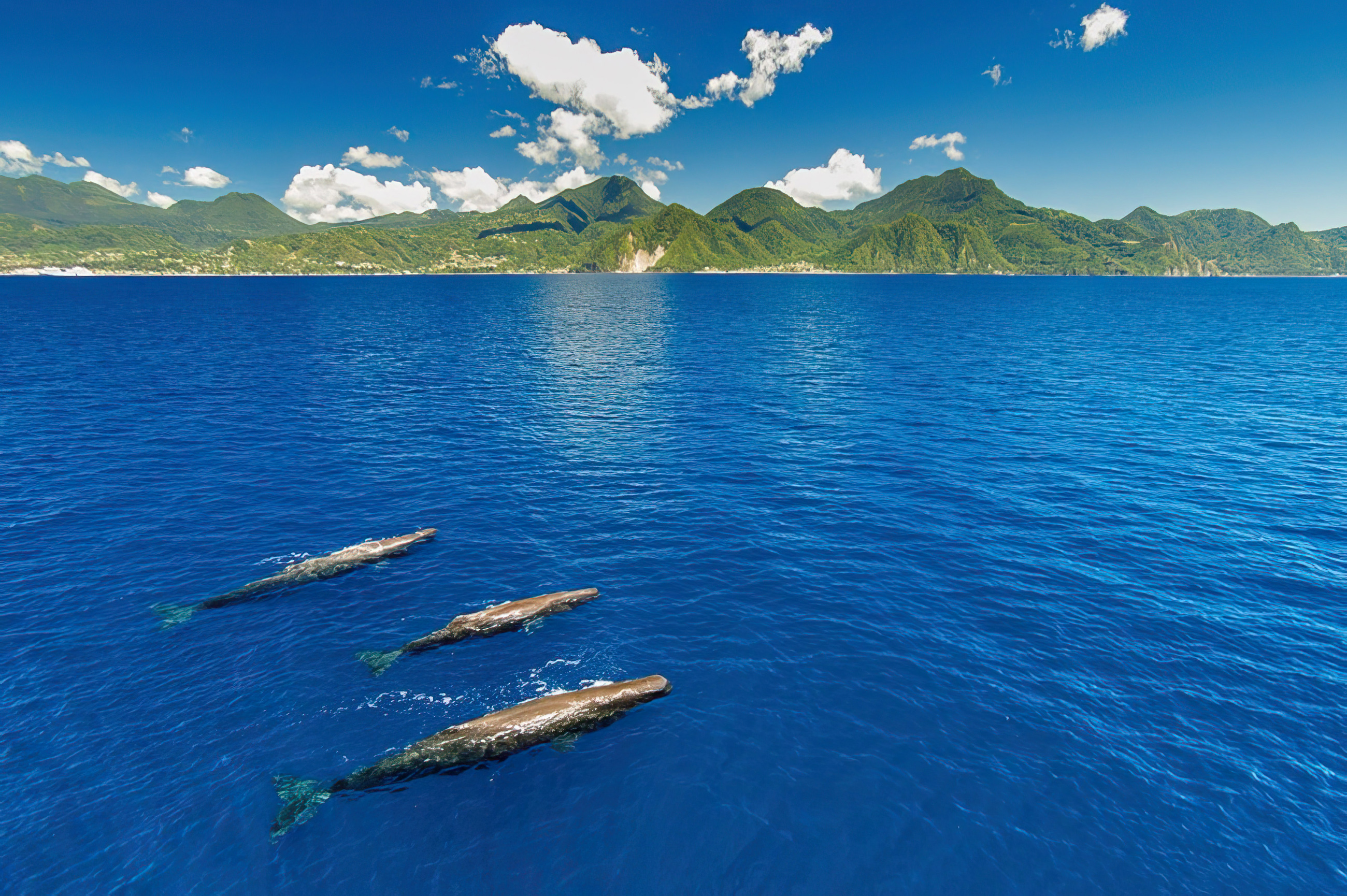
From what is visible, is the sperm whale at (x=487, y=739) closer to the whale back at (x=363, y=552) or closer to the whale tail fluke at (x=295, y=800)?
the whale tail fluke at (x=295, y=800)

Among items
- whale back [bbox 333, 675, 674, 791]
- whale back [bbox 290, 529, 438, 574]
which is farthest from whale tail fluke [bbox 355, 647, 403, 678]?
whale back [bbox 290, 529, 438, 574]

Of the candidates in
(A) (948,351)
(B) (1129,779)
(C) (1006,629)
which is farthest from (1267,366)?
(B) (1129,779)

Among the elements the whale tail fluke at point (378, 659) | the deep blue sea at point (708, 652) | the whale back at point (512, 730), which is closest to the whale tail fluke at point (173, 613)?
the deep blue sea at point (708, 652)

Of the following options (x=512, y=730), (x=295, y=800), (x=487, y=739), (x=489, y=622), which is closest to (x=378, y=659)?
(x=489, y=622)

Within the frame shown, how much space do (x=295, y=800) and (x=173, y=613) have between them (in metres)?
17.4

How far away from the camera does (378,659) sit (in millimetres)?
27172

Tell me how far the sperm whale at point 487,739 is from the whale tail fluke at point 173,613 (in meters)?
14.9

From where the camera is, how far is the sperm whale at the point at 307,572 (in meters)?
30.8

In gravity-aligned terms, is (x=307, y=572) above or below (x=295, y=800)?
above

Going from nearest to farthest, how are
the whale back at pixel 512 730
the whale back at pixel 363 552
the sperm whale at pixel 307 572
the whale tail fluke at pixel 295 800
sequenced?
the whale tail fluke at pixel 295 800 < the whale back at pixel 512 730 < the sperm whale at pixel 307 572 < the whale back at pixel 363 552

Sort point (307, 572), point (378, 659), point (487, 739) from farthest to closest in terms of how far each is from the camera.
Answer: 1. point (307, 572)
2. point (378, 659)
3. point (487, 739)

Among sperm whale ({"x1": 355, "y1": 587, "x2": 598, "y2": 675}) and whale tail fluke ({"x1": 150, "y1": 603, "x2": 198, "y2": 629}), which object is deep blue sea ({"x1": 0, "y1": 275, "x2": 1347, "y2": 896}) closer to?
whale tail fluke ({"x1": 150, "y1": 603, "x2": 198, "y2": 629})

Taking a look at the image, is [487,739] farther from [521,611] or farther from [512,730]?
[521,611]

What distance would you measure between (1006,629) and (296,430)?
6843 centimetres
